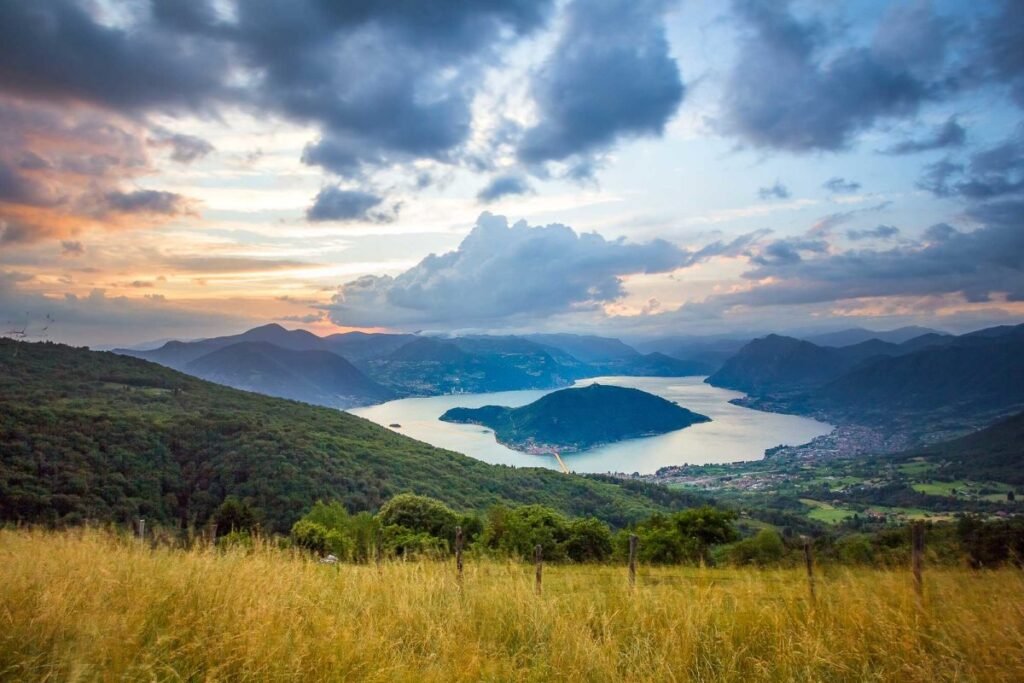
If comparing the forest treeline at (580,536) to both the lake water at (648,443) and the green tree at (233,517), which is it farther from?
the lake water at (648,443)

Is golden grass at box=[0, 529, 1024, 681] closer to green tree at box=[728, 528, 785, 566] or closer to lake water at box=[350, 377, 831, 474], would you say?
green tree at box=[728, 528, 785, 566]

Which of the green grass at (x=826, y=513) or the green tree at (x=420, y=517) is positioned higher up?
the green tree at (x=420, y=517)

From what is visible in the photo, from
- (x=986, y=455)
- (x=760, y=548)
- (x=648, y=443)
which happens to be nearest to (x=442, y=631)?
(x=760, y=548)

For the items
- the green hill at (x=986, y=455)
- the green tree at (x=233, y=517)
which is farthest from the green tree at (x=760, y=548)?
the green hill at (x=986, y=455)

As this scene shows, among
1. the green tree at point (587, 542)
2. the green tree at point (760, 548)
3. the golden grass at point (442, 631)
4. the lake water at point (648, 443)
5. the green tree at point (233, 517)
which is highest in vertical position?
the golden grass at point (442, 631)

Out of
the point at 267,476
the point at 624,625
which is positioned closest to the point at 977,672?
the point at 624,625

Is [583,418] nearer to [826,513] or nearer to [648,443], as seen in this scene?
[648,443]

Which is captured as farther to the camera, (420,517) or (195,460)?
(195,460)
